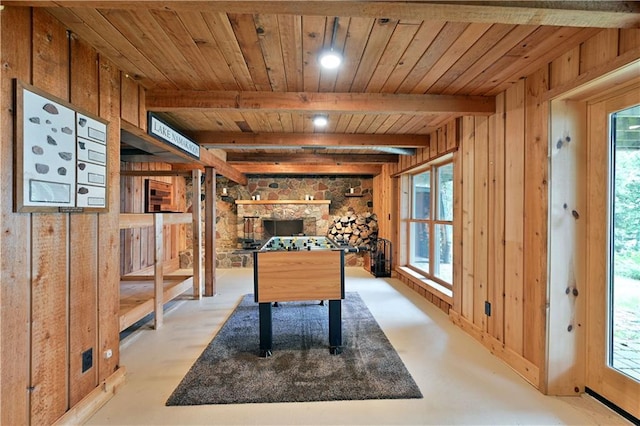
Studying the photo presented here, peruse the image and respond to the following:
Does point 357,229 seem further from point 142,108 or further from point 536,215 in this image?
point 142,108

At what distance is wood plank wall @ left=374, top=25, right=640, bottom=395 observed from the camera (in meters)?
1.83

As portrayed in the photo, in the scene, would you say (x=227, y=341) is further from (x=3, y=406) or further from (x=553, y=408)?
(x=553, y=408)

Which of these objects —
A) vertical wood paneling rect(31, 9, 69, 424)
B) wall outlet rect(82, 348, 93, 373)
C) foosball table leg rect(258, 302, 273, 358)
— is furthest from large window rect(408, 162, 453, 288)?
vertical wood paneling rect(31, 9, 69, 424)

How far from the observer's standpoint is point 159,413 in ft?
5.84

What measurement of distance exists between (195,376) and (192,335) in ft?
2.85

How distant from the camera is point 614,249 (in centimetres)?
181

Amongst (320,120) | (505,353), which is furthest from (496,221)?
(320,120)

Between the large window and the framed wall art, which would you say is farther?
the large window

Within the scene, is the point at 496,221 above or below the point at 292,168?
below

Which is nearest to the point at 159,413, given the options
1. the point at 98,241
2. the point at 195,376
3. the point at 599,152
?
the point at 195,376

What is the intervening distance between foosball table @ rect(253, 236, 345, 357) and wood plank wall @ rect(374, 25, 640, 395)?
54.5 inches

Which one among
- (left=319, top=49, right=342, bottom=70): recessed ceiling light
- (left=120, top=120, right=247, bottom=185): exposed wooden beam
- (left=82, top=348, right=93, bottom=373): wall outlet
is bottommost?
(left=82, top=348, right=93, bottom=373): wall outlet

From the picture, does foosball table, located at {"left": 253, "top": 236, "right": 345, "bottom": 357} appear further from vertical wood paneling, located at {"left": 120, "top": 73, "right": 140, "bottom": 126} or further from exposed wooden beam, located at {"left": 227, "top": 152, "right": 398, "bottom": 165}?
exposed wooden beam, located at {"left": 227, "top": 152, "right": 398, "bottom": 165}

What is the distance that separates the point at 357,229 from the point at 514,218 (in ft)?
14.0
